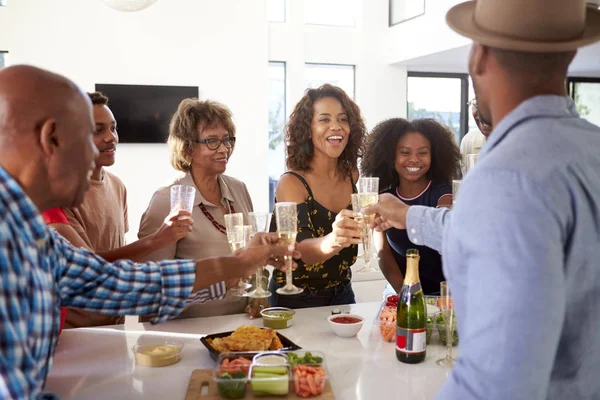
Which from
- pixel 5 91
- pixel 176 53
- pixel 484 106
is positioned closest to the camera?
pixel 484 106

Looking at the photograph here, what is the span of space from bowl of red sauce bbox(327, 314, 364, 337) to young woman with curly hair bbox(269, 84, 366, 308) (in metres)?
0.45

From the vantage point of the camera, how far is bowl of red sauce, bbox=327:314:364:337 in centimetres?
216

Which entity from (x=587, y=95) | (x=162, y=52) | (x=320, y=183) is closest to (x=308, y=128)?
(x=320, y=183)

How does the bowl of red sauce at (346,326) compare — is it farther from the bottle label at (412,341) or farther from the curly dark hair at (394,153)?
the curly dark hair at (394,153)

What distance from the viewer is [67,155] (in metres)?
1.29

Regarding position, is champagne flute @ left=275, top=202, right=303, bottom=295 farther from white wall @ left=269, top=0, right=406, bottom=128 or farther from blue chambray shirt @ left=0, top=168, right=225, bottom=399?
white wall @ left=269, top=0, right=406, bottom=128

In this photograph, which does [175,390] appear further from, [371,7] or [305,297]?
[371,7]

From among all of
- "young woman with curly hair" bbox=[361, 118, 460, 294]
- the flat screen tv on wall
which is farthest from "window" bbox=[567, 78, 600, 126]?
"young woman with curly hair" bbox=[361, 118, 460, 294]

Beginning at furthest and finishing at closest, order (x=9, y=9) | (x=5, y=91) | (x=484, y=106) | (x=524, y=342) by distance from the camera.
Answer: (x=9, y=9), (x=5, y=91), (x=484, y=106), (x=524, y=342)

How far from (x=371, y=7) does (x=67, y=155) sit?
29.0ft

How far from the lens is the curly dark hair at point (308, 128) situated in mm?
3043

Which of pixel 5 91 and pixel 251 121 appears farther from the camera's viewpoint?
pixel 251 121

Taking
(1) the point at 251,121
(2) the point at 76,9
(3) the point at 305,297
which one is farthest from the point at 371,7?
(3) the point at 305,297

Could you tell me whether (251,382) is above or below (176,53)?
below
